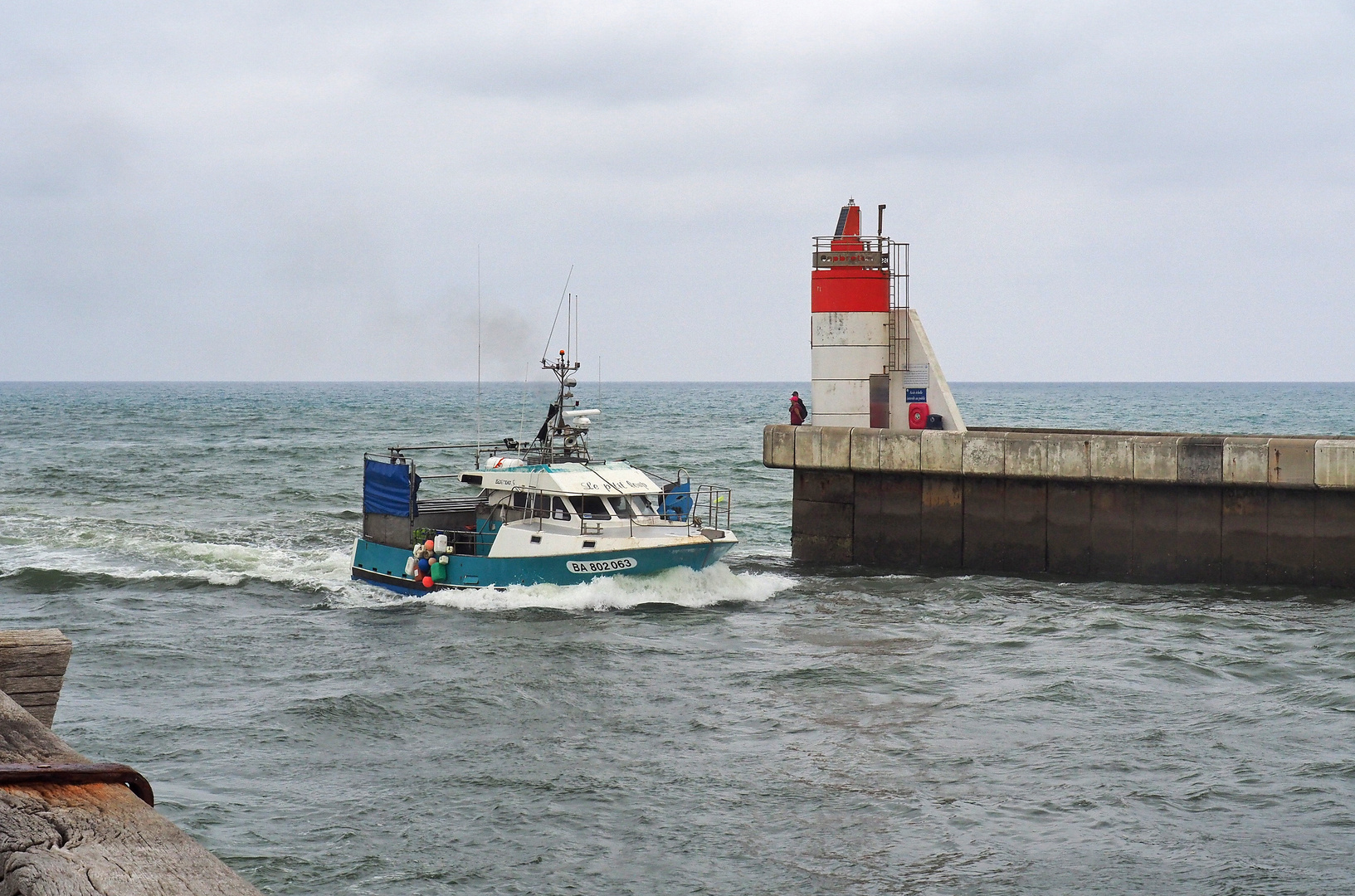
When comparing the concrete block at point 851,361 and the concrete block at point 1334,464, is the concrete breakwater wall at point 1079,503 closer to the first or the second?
the concrete block at point 1334,464

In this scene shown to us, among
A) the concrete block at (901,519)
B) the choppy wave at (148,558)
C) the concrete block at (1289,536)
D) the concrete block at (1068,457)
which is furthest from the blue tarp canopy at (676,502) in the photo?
the concrete block at (1289,536)

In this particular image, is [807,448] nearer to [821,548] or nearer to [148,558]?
[821,548]

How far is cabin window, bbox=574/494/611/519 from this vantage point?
22.6 metres

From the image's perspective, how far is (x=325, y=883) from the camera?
34.3ft

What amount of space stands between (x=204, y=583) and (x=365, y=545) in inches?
131

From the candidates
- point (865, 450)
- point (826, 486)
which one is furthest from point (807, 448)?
point (865, 450)

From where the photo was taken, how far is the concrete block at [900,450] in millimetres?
23312

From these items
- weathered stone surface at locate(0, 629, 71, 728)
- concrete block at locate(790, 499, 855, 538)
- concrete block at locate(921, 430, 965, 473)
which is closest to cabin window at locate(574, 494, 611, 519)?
concrete block at locate(790, 499, 855, 538)

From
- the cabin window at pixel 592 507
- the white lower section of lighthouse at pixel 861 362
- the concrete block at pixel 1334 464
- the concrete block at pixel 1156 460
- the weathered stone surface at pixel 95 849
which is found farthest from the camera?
the white lower section of lighthouse at pixel 861 362

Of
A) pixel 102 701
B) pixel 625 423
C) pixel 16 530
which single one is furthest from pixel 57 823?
pixel 625 423

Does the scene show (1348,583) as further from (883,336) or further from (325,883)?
(325,883)

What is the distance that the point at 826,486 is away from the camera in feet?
80.9

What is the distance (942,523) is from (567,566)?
685 cm

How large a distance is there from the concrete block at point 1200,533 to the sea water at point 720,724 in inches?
18.3
